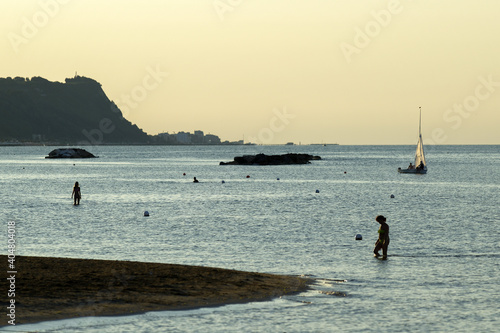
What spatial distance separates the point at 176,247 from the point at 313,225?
15.8m

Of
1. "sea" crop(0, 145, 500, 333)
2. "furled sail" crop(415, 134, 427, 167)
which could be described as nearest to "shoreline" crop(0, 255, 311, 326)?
"sea" crop(0, 145, 500, 333)

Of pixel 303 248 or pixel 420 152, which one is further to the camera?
pixel 420 152

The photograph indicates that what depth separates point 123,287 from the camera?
24.7 metres

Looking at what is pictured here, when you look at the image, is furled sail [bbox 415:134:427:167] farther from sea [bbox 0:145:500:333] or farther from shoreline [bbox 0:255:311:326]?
shoreline [bbox 0:255:311:326]

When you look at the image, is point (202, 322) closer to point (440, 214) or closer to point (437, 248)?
point (437, 248)

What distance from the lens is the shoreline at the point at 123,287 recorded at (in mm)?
22312

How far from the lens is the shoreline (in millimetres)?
22312

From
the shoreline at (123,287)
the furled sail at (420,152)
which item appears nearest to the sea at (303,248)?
the shoreline at (123,287)

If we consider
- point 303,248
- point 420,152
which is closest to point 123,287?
point 303,248

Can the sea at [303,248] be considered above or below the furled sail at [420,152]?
below

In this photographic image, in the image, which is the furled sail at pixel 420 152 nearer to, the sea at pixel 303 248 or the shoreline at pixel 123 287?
the sea at pixel 303 248

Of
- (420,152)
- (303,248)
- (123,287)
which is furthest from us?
(420,152)

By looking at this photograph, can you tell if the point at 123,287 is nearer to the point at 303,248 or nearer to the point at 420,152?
the point at 303,248

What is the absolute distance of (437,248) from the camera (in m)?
39.6
